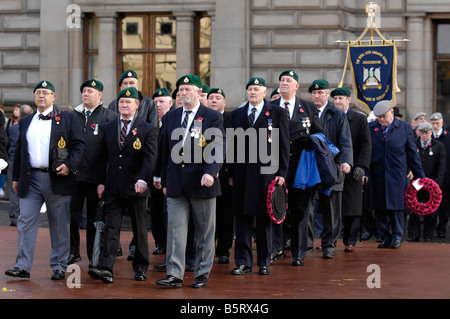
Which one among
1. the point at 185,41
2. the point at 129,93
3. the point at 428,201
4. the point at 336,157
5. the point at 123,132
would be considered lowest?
the point at 428,201

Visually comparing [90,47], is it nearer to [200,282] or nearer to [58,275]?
[58,275]

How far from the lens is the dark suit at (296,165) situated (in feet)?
39.1

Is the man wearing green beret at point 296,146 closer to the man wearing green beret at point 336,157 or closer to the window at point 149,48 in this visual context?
the man wearing green beret at point 336,157

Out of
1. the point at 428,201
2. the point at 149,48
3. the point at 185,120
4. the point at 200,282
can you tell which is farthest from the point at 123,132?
the point at 149,48

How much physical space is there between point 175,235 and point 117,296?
3.27ft

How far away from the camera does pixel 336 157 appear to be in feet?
41.9

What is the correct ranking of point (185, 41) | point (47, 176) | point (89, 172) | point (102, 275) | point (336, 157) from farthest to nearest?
point (185, 41)
point (336, 157)
point (89, 172)
point (47, 176)
point (102, 275)

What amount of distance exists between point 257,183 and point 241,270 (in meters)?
1.01

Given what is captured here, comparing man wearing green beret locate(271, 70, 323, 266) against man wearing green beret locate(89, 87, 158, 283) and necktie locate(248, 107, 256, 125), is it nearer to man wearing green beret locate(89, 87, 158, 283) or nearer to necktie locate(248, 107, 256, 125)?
necktie locate(248, 107, 256, 125)

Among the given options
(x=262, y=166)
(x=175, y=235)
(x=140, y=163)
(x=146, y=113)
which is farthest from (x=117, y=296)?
(x=146, y=113)

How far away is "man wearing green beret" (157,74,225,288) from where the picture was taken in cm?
984

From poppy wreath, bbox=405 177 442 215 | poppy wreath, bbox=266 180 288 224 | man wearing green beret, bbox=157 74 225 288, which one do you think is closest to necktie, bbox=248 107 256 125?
poppy wreath, bbox=266 180 288 224

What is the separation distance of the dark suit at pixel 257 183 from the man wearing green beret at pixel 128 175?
45.2 inches

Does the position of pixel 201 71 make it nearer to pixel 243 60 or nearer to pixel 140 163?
pixel 243 60
